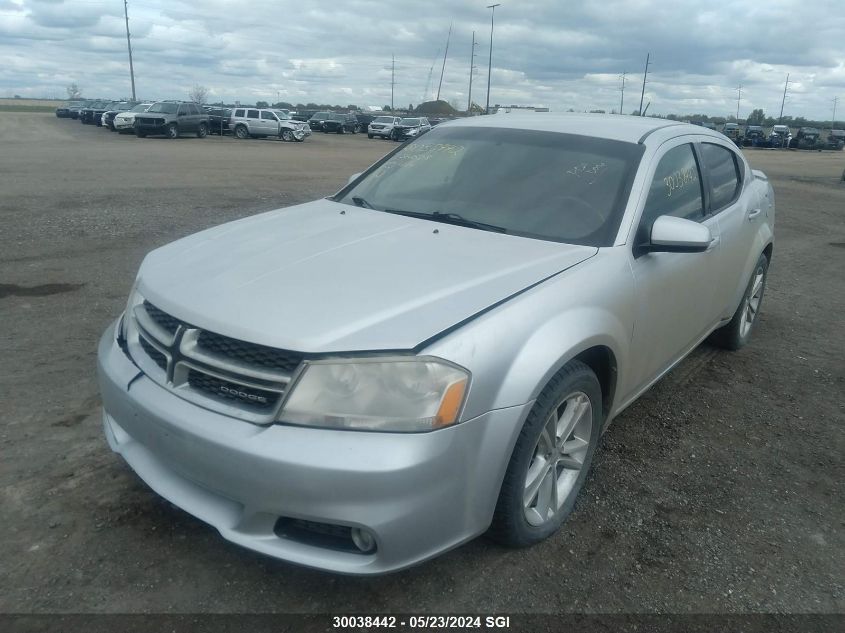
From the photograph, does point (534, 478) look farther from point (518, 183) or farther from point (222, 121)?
point (222, 121)

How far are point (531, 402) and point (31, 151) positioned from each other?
2282 cm

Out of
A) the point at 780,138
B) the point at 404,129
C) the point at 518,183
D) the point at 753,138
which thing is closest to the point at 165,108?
the point at 404,129

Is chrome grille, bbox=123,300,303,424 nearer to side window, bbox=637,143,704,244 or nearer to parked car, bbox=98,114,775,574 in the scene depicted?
parked car, bbox=98,114,775,574

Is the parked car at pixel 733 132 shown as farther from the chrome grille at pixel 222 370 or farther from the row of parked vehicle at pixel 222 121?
the chrome grille at pixel 222 370

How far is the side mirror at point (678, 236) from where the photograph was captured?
3.04 m

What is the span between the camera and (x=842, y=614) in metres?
2.50

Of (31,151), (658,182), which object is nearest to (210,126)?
(31,151)

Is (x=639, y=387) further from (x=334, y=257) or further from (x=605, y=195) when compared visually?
(x=334, y=257)

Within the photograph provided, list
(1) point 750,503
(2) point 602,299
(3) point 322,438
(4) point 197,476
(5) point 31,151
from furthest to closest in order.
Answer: (5) point 31,151 → (1) point 750,503 → (2) point 602,299 → (4) point 197,476 → (3) point 322,438

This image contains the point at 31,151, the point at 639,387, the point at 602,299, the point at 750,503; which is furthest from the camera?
the point at 31,151

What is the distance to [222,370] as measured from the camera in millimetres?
2275

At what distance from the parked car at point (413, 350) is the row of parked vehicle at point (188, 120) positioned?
31697 mm

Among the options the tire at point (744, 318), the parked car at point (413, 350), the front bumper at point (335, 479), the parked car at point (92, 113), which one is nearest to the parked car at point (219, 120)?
the parked car at point (92, 113)

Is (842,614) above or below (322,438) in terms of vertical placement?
below
